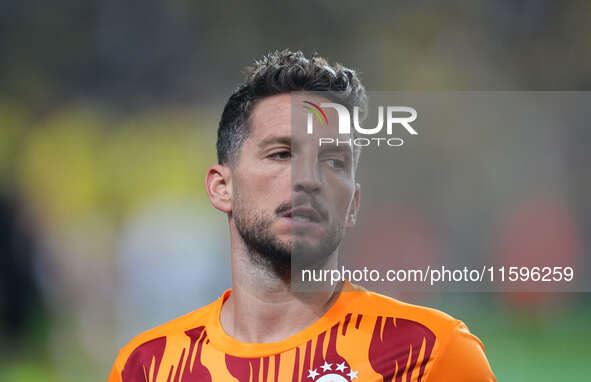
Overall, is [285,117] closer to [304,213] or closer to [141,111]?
[304,213]

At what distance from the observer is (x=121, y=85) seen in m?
3.26

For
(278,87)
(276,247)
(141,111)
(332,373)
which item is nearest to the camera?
(332,373)

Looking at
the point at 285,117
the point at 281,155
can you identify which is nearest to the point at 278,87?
the point at 285,117

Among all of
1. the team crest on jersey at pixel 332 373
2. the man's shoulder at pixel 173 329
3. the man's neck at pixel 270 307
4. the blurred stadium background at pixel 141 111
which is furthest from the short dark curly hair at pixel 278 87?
the blurred stadium background at pixel 141 111

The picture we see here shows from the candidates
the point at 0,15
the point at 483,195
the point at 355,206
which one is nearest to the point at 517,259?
the point at 483,195

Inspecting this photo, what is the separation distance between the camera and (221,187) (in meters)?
1.98

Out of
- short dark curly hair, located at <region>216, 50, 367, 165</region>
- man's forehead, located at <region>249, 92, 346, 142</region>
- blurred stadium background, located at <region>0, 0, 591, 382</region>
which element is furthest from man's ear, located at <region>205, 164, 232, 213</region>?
Result: blurred stadium background, located at <region>0, 0, 591, 382</region>

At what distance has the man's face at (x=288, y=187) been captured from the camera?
1812mm

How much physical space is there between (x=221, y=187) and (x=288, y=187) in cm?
28

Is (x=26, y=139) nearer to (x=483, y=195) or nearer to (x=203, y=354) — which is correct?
(x=203, y=354)

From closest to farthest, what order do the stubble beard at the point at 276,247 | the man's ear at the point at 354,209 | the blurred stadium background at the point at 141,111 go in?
the stubble beard at the point at 276,247 → the man's ear at the point at 354,209 → the blurred stadium background at the point at 141,111

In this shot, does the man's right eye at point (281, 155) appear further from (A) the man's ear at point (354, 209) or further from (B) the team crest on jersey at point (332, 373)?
(B) the team crest on jersey at point (332, 373)

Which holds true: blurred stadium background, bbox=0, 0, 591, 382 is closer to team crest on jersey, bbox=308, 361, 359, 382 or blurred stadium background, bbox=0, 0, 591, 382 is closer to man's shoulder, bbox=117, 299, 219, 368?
man's shoulder, bbox=117, 299, 219, 368

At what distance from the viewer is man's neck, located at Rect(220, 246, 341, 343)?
180 centimetres
